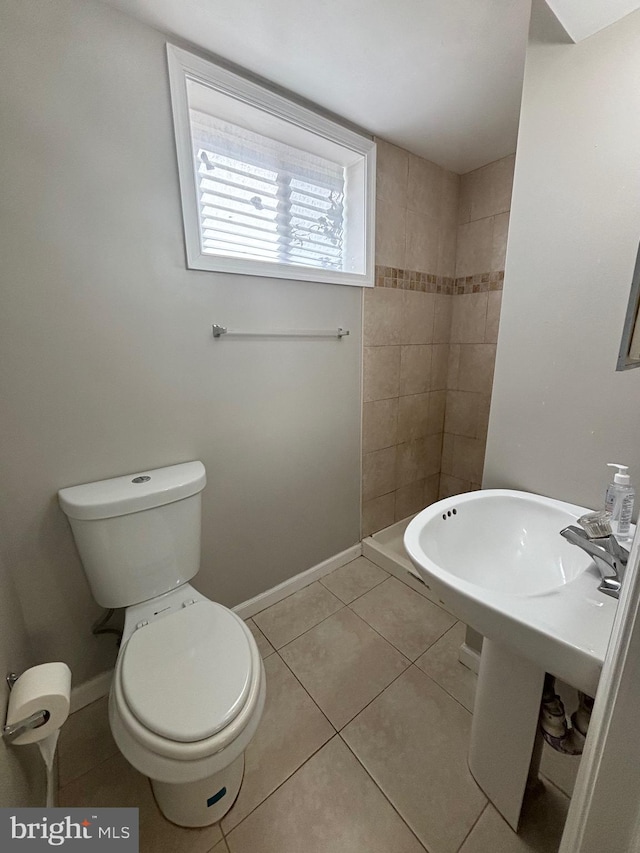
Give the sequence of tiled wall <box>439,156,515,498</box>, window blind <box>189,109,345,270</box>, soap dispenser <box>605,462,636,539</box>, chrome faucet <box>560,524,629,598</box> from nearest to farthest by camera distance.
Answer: chrome faucet <box>560,524,629,598</box> < soap dispenser <box>605,462,636,539</box> < window blind <box>189,109,345,270</box> < tiled wall <box>439,156,515,498</box>

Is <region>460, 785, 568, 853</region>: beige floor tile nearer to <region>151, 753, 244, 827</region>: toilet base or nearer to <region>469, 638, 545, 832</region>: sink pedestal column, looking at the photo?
<region>469, 638, 545, 832</region>: sink pedestal column

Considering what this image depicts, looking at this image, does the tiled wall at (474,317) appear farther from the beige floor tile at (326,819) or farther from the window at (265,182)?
the beige floor tile at (326,819)

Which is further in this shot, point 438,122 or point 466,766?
point 438,122

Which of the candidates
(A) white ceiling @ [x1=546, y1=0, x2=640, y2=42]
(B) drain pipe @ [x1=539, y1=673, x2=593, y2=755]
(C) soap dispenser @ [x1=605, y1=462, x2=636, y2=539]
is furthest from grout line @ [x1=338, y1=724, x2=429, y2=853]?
(A) white ceiling @ [x1=546, y1=0, x2=640, y2=42]

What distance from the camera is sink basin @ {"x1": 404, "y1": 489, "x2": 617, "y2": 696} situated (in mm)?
572

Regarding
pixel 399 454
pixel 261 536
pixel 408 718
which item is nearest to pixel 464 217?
pixel 399 454

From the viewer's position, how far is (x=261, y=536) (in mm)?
1581

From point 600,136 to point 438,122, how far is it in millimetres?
898

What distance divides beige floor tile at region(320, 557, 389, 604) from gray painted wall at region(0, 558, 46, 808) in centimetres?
122

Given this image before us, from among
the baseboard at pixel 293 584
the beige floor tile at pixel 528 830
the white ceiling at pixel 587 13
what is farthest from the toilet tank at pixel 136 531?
the white ceiling at pixel 587 13

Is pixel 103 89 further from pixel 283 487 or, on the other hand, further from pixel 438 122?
pixel 283 487

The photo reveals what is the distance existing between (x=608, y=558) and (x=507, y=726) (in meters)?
0.54

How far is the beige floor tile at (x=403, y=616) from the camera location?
1.48 meters

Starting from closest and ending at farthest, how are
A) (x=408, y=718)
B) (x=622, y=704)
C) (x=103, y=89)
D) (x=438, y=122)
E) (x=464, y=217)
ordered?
1. (x=622, y=704)
2. (x=103, y=89)
3. (x=408, y=718)
4. (x=438, y=122)
5. (x=464, y=217)
